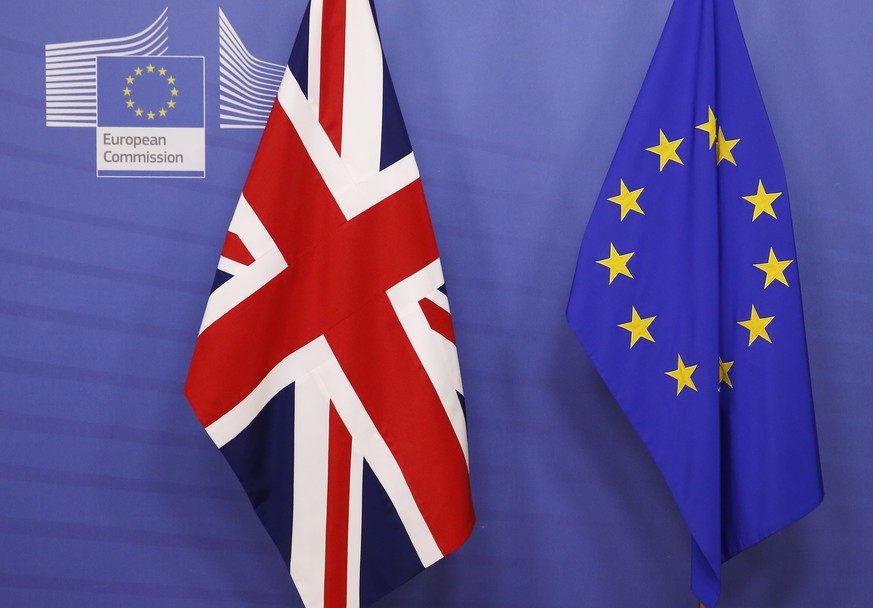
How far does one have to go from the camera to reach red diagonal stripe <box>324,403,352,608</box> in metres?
1.42

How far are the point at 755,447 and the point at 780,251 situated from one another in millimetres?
364

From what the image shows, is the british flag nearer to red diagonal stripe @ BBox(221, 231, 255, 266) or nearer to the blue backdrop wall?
red diagonal stripe @ BBox(221, 231, 255, 266)

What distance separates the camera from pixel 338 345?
4.72 feet

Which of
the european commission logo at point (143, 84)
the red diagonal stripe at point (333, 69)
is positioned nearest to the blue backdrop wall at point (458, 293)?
the european commission logo at point (143, 84)

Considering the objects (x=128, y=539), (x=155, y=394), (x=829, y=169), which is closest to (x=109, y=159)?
(x=155, y=394)

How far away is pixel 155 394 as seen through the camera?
5.50 feet

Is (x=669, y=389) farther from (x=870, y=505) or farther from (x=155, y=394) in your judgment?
(x=155, y=394)

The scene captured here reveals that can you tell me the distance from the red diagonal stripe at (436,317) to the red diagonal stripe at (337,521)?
0.86ft

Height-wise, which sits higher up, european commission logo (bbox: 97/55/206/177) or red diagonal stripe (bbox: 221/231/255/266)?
european commission logo (bbox: 97/55/206/177)

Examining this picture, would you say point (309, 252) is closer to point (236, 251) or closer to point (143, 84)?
point (236, 251)

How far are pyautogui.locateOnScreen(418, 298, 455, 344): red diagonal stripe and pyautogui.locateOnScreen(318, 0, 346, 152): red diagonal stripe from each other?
33 centimetres

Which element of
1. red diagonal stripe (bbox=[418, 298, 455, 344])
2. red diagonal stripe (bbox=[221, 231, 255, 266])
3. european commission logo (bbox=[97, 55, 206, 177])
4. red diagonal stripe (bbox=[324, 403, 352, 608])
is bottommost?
red diagonal stripe (bbox=[324, 403, 352, 608])

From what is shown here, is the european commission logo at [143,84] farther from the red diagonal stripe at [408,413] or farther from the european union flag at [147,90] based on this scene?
the red diagonal stripe at [408,413]

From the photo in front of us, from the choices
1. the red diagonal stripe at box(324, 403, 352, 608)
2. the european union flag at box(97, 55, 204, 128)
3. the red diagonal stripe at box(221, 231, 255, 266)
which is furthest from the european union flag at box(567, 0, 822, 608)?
the european union flag at box(97, 55, 204, 128)
